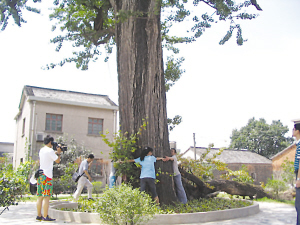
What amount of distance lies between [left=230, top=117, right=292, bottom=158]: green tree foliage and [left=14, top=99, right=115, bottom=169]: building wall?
37.6 meters

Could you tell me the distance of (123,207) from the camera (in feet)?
16.6

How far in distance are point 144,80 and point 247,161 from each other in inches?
1280

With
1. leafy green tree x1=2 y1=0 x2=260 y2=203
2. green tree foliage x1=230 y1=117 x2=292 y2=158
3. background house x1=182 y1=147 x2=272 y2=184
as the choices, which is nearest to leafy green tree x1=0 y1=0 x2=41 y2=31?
leafy green tree x1=2 y1=0 x2=260 y2=203

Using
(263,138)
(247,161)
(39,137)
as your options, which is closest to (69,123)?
(39,137)

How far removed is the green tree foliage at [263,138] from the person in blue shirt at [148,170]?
4978cm

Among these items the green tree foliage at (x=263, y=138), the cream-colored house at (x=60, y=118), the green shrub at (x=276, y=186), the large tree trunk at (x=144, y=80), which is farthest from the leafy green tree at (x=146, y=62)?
the green tree foliage at (x=263, y=138)

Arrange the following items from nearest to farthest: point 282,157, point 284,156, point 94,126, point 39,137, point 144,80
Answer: point 144,80 < point 39,137 < point 94,126 < point 284,156 < point 282,157

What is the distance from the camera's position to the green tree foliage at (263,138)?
52.6 m

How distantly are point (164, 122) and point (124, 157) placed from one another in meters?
1.45

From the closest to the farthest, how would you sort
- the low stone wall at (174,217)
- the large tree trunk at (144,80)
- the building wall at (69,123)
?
the low stone wall at (174,217) < the large tree trunk at (144,80) < the building wall at (69,123)

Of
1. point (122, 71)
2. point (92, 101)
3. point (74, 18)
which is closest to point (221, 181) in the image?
point (122, 71)

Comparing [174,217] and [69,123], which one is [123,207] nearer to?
[174,217]

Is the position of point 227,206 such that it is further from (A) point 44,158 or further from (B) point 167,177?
(A) point 44,158

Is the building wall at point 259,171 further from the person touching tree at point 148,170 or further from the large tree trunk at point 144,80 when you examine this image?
the person touching tree at point 148,170
